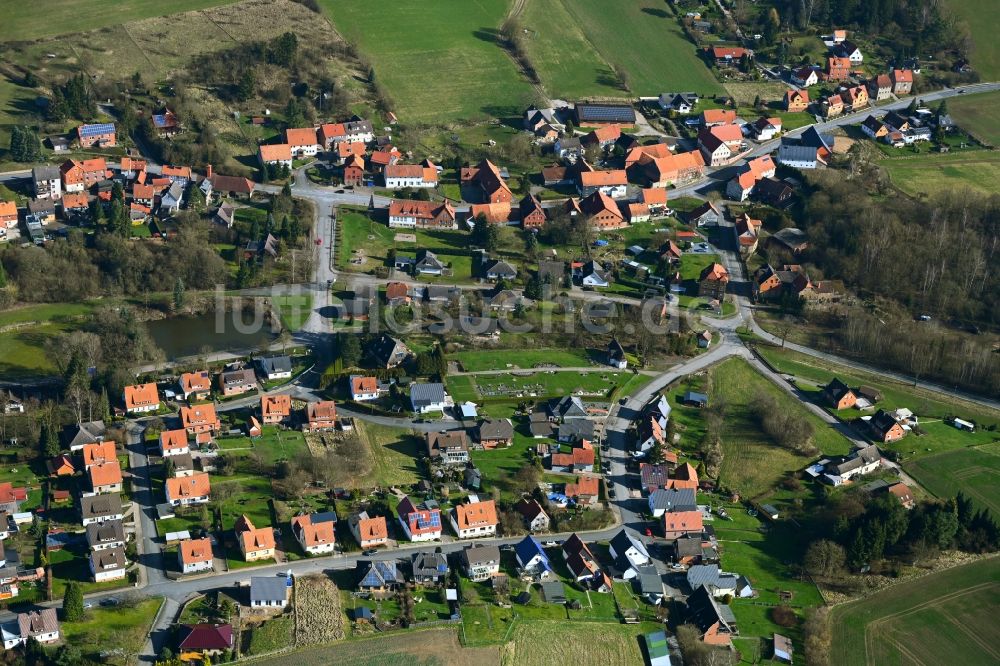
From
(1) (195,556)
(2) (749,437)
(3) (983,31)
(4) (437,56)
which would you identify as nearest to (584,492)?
(2) (749,437)

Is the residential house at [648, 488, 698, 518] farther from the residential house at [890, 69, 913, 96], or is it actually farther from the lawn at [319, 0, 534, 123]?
the residential house at [890, 69, 913, 96]

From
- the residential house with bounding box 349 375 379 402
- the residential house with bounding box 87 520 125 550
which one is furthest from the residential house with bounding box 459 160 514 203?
the residential house with bounding box 87 520 125 550

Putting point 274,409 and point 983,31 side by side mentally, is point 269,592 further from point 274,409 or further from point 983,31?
point 983,31

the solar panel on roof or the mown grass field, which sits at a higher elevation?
the mown grass field

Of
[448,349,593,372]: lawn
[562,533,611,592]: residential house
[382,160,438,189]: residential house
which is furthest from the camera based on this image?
[382,160,438,189]: residential house

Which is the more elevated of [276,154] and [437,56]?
[437,56]
